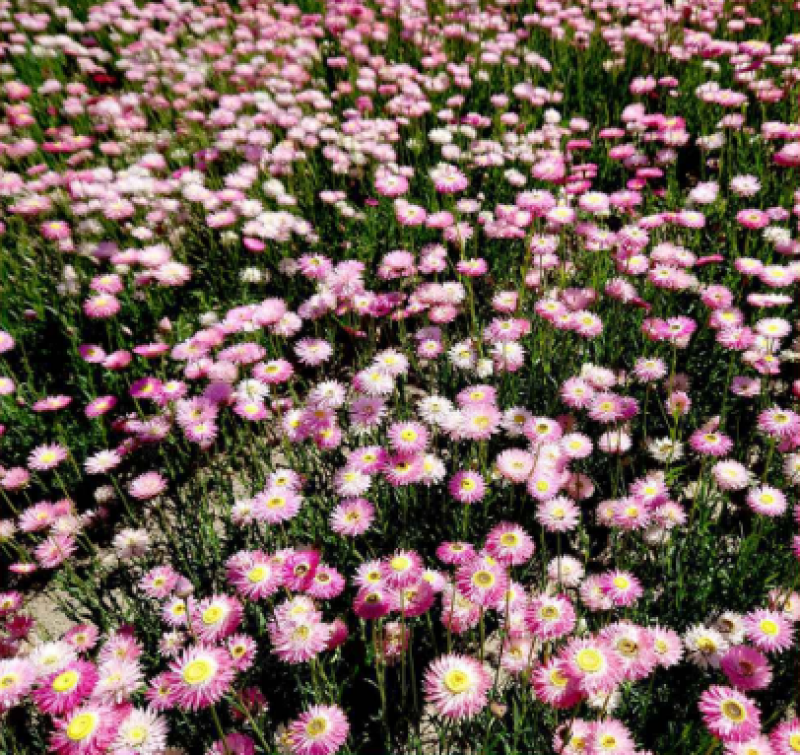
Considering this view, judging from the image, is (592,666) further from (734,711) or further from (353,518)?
(353,518)

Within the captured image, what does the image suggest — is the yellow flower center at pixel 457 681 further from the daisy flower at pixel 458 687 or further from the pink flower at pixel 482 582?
the pink flower at pixel 482 582

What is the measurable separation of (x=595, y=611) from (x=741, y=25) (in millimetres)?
4025

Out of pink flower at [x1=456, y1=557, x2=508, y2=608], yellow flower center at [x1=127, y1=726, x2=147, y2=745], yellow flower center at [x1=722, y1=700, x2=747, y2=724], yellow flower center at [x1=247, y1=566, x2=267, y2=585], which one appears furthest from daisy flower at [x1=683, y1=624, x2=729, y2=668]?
yellow flower center at [x1=127, y1=726, x2=147, y2=745]

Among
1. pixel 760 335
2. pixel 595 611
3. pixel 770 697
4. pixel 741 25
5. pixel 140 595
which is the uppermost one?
pixel 741 25

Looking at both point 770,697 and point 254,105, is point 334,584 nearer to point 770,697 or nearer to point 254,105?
point 770,697

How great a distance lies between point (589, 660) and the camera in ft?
3.97

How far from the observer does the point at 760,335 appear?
7.34ft

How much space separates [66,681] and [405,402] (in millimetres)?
1439

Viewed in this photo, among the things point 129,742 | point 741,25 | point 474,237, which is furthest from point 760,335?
point 741,25

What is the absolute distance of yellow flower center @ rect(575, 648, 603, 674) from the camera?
1194mm

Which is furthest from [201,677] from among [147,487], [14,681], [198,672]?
[147,487]

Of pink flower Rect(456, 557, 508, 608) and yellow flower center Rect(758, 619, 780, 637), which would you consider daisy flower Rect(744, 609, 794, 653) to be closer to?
yellow flower center Rect(758, 619, 780, 637)

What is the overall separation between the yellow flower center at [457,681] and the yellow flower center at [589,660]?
9.4 inches

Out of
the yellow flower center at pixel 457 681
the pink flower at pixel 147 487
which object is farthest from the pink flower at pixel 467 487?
the pink flower at pixel 147 487
